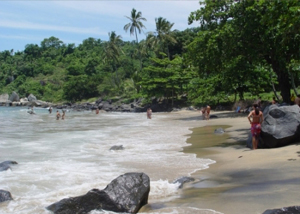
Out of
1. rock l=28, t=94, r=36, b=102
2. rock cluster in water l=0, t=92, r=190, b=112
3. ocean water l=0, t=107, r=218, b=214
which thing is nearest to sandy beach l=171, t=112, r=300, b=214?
ocean water l=0, t=107, r=218, b=214

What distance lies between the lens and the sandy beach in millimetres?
5652

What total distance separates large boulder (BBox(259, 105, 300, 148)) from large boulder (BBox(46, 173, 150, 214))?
5.82 m

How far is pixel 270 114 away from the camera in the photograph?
11094mm

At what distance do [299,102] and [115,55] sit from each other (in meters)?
57.0

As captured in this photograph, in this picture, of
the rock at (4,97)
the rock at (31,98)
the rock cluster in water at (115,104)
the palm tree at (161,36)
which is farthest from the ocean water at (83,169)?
the rock at (4,97)

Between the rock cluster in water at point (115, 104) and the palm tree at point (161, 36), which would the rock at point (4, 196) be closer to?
the rock cluster in water at point (115, 104)

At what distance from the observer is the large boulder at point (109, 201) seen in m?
5.90

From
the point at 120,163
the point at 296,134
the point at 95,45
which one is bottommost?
the point at 120,163

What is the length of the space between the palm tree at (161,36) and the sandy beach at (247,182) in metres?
47.1

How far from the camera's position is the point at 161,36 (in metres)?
57.1

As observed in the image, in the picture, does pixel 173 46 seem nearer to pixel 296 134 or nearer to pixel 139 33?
pixel 139 33

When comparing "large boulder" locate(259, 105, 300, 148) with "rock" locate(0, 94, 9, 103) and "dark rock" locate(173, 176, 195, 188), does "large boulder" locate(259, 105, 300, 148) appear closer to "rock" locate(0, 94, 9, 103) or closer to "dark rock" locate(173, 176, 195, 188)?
"dark rock" locate(173, 176, 195, 188)

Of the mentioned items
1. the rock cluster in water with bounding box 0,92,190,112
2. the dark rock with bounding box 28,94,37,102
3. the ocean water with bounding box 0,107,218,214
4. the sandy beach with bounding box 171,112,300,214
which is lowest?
the ocean water with bounding box 0,107,218,214

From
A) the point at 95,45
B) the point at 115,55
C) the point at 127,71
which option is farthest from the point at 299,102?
the point at 95,45
